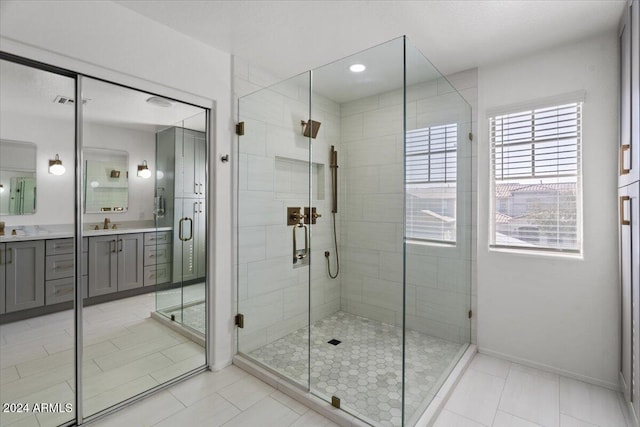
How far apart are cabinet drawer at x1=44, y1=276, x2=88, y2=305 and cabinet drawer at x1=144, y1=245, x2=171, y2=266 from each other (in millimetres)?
436

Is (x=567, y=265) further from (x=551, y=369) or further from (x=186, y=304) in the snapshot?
(x=186, y=304)

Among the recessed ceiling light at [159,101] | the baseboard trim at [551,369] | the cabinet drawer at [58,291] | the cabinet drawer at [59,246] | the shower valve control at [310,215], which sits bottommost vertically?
the baseboard trim at [551,369]

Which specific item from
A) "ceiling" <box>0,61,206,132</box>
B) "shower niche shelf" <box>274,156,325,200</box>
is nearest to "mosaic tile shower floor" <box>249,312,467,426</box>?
"shower niche shelf" <box>274,156,325,200</box>

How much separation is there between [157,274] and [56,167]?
35.6 inches

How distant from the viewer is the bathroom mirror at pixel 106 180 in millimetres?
1857

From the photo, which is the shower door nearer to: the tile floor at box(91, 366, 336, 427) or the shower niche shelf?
the shower niche shelf

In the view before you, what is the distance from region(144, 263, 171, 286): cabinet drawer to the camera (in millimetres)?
2162

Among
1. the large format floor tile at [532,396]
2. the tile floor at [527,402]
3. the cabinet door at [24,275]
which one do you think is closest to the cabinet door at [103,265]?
the cabinet door at [24,275]

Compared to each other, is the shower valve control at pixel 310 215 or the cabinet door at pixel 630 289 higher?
the shower valve control at pixel 310 215

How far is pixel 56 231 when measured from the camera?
1766 millimetres

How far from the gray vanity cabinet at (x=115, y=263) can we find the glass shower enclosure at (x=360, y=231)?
2.45 feet

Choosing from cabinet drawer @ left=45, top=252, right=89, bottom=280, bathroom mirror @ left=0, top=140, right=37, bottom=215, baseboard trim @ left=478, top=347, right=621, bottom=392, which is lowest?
baseboard trim @ left=478, top=347, right=621, bottom=392

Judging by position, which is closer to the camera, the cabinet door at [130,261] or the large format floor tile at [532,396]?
the large format floor tile at [532,396]

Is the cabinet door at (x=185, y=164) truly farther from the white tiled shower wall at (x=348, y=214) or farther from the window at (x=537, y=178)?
the window at (x=537, y=178)
